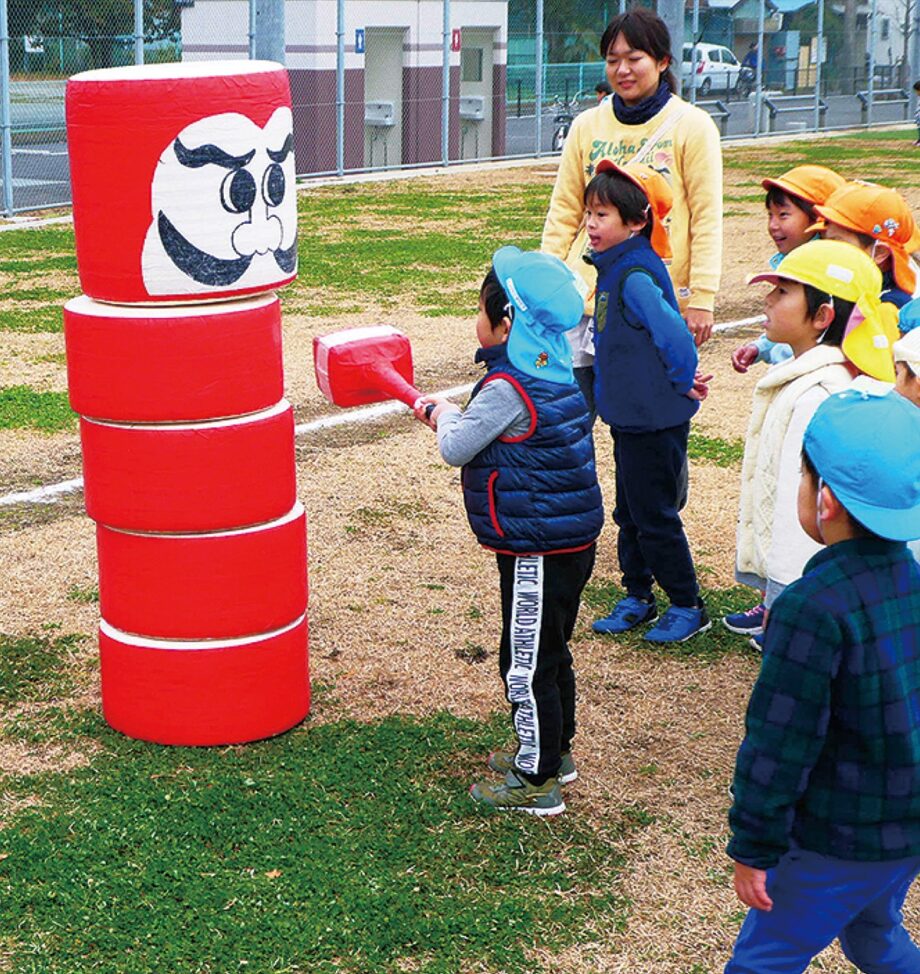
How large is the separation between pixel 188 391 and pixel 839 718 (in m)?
2.33

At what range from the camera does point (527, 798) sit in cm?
426

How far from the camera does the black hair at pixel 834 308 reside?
392 centimetres

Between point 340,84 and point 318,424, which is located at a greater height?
point 340,84

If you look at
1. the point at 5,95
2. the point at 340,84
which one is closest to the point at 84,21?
the point at 5,95

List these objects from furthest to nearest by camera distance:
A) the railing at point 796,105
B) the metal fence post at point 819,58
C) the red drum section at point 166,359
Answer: the railing at point 796,105, the metal fence post at point 819,58, the red drum section at point 166,359

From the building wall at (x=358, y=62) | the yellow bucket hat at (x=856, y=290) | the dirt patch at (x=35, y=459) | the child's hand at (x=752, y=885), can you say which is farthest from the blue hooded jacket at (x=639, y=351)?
the building wall at (x=358, y=62)

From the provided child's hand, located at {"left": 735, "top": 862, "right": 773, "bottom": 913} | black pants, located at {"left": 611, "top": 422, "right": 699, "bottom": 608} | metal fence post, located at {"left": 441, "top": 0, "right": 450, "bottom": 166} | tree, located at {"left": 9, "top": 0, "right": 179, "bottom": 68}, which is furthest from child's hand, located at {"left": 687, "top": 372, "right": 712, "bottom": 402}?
metal fence post, located at {"left": 441, "top": 0, "right": 450, "bottom": 166}

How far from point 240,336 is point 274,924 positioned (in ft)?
5.45

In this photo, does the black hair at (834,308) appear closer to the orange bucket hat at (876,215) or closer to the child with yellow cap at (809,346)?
the child with yellow cap at (809,346)

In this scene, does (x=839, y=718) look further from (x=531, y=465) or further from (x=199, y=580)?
(x=199, y=580)

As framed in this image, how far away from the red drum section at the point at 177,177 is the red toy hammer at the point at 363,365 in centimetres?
32

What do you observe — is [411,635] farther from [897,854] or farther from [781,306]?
[897,854]

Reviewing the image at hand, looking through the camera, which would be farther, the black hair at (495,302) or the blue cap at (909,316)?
the blue cap at (909,316)

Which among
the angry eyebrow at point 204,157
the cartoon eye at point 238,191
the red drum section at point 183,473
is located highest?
the angry eyebrow at point 204,157
